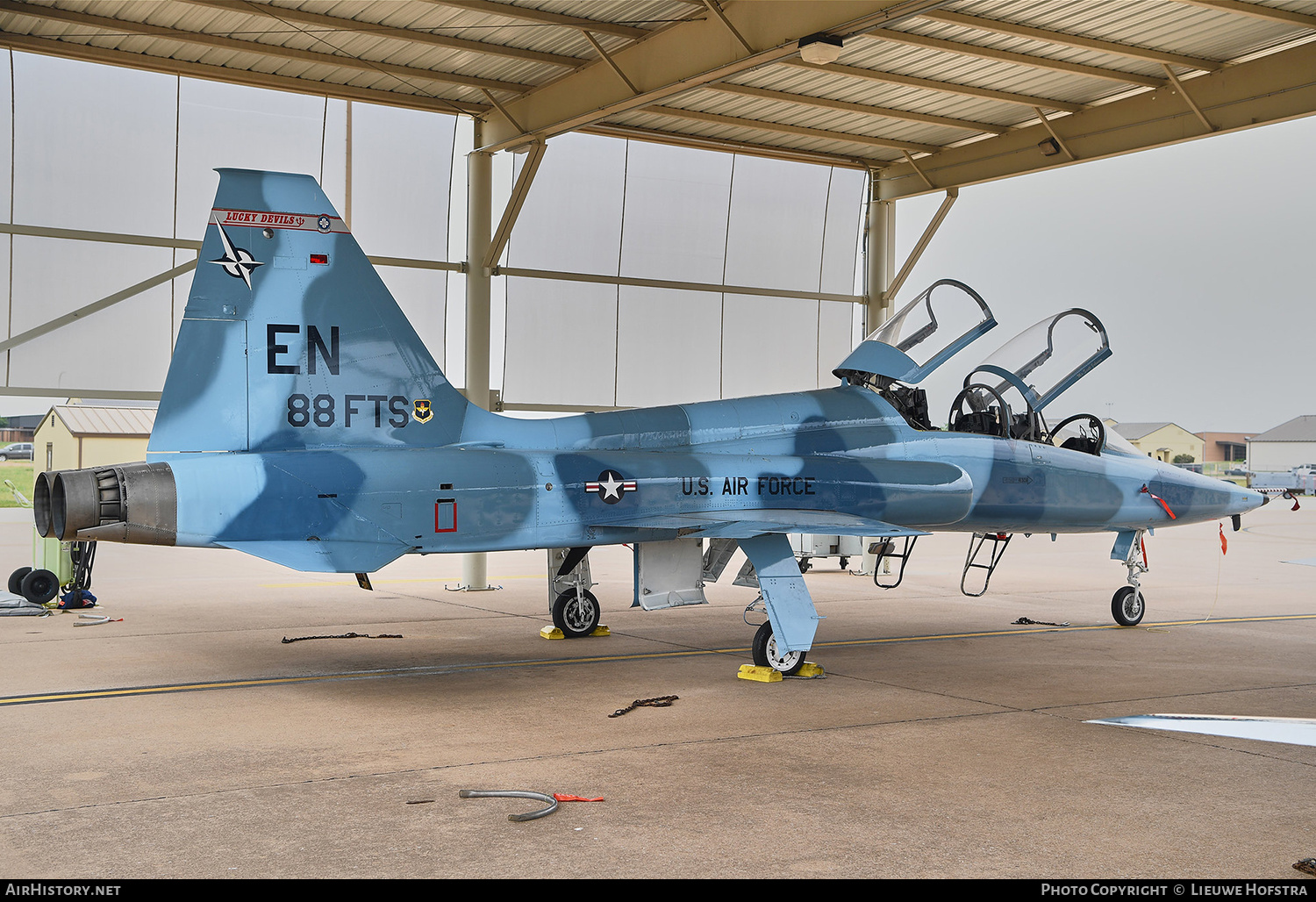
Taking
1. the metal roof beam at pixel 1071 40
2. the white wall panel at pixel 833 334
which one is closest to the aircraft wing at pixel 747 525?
the metal roof beam at pixel 1071 40

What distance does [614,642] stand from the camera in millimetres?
11016

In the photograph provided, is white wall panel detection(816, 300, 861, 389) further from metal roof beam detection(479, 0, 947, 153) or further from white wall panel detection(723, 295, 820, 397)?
metal roof beam detection(479, 0, 947, 153)

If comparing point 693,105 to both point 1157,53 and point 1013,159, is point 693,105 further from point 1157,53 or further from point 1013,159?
point 1157,53

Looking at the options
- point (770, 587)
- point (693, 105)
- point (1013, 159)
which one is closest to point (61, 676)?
point (770, 587)

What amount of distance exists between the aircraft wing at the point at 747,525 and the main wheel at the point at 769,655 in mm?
824

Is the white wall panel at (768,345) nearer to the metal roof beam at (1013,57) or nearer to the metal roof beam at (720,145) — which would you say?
the metal roof beam at (720,145)

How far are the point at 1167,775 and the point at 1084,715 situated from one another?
1.59m

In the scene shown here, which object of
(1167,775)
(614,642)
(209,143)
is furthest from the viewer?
(209,143)

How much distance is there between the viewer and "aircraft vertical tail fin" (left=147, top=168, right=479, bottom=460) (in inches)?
295

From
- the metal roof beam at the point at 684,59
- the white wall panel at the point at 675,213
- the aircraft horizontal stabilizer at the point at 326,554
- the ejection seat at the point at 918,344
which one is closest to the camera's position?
the aircraft horizontal stabilizer at the point at 326,554

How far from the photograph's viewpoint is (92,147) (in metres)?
13.3

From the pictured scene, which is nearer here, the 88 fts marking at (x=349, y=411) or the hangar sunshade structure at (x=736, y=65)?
the 88 fts marking at (x=349, y=411)

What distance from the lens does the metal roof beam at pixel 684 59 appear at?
10.4 meters
